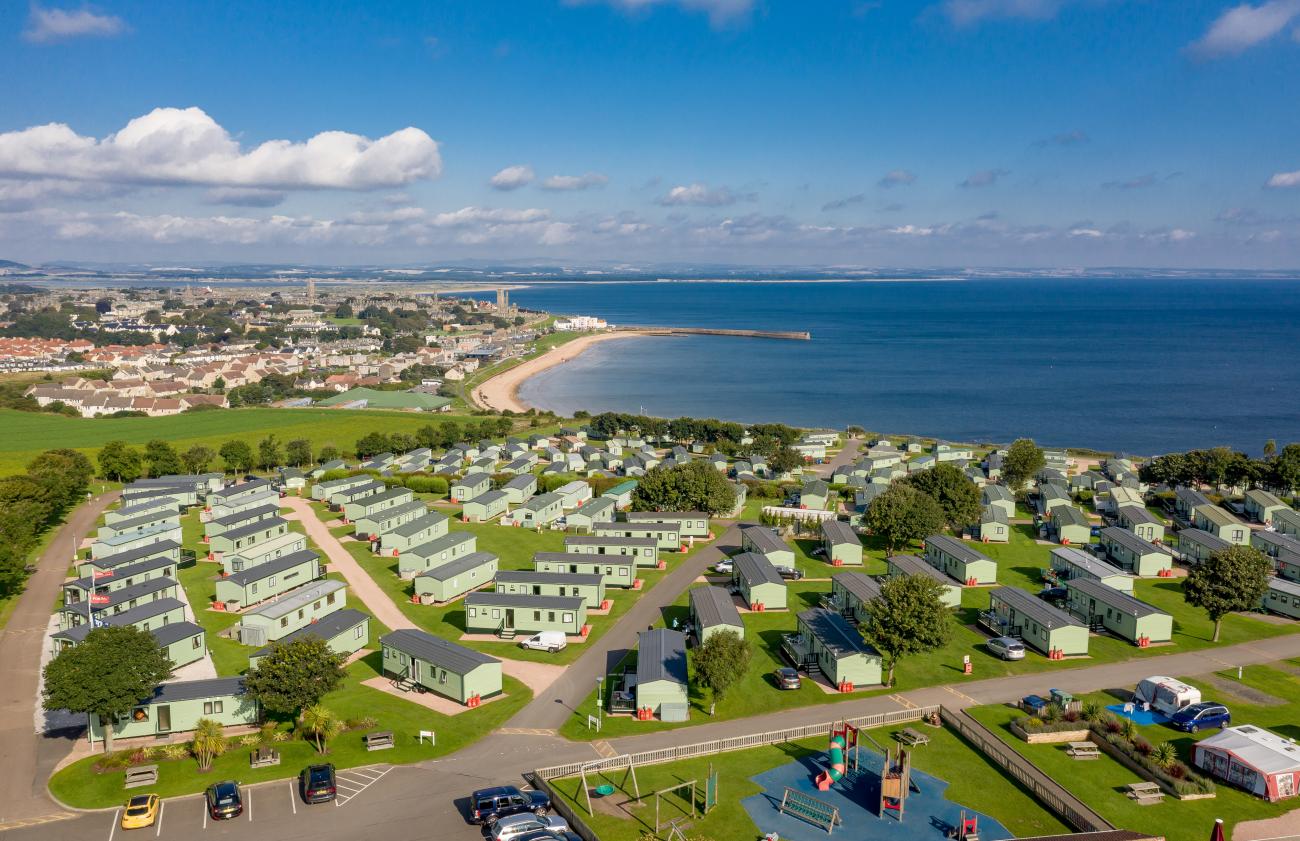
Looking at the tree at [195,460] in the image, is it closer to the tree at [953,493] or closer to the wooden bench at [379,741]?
the wooden bench at [379,741]

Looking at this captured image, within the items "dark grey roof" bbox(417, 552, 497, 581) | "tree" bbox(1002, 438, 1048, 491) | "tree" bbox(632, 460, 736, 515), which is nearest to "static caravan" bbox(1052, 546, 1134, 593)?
"tree" bbox(1002, 438, 1048, 491)

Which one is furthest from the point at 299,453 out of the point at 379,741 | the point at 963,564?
the point at 963,564

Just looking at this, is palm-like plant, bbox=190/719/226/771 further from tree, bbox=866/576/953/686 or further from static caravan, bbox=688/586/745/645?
tree, bbox=866/576/953/686

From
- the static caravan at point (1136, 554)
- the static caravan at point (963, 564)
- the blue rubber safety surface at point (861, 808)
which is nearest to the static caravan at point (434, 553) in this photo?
the blue rubber safety surface at point (861, 808)

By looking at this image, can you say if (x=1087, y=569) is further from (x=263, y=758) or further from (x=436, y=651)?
(x=263, y=758)

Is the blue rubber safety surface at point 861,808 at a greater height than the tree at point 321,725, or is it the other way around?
the tree at point 321,725
